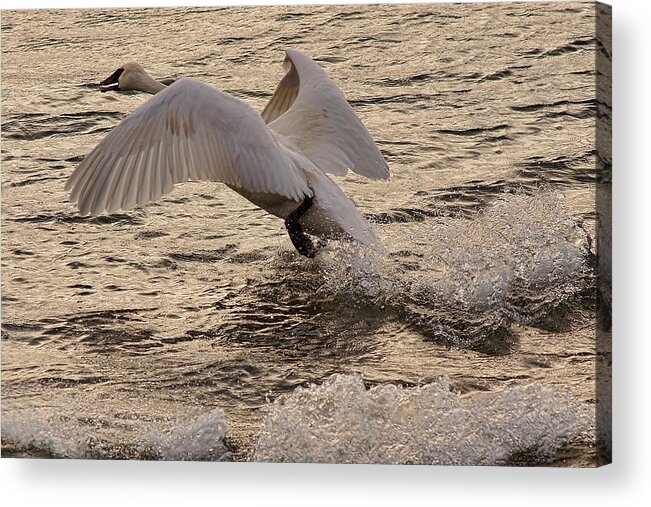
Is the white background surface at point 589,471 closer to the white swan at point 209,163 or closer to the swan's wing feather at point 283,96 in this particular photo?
the white swan at point 209,163

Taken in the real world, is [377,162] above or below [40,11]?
below

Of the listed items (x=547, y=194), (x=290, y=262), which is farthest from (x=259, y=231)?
(x=547, y=194)

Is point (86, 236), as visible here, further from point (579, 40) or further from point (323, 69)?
point (579, 40)

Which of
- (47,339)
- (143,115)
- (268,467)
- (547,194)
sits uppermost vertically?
(143,115)

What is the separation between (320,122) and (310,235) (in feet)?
1.33

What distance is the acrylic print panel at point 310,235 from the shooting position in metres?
5.07

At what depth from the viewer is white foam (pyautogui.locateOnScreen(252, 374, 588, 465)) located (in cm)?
502

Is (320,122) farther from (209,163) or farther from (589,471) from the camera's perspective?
(589,471)

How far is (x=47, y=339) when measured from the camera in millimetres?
5520

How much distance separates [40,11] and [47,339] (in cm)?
113

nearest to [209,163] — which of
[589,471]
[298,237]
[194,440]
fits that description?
[298,237]

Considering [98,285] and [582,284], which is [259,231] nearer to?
[98,285]

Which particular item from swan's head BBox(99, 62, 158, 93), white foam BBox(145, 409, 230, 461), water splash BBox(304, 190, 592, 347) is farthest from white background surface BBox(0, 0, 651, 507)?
swan's head BBox(99, 62, 158, 93)

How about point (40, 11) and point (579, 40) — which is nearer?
point (579, 40)
